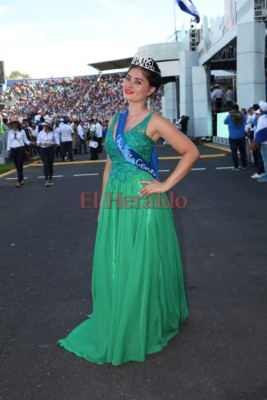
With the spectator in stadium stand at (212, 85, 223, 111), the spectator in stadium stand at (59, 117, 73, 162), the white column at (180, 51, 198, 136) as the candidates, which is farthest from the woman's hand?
the white column at (180, 51, 198, 136)

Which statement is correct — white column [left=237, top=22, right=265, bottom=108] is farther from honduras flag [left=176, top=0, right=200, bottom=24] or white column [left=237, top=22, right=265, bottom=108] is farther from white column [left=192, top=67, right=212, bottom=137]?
white column [left=192, top=67, right=212, bottom=137]

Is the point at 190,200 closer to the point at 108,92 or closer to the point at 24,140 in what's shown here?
the point at 24,140

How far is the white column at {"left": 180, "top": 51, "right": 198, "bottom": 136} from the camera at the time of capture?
2688 cm

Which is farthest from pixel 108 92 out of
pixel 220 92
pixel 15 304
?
pixel 15 304

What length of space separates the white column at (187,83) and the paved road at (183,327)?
819 inches

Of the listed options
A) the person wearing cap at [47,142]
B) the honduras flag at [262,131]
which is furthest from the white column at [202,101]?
the honduras flag at [262,131]

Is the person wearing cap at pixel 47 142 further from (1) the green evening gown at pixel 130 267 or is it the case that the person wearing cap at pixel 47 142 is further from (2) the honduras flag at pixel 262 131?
(1) the green evening gown at pixel 130 267

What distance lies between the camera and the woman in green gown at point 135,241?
8.98 ft

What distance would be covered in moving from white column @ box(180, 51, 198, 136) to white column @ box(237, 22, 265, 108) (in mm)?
10715

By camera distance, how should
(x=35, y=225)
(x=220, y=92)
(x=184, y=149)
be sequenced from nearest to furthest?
(x=184, y=149)
(x=35, y=225)
(x=220, y=92)

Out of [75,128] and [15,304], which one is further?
[75,128]

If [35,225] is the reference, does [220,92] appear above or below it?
above

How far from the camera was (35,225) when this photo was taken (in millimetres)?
7078

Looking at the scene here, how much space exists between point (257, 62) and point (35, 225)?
12.4 meters
